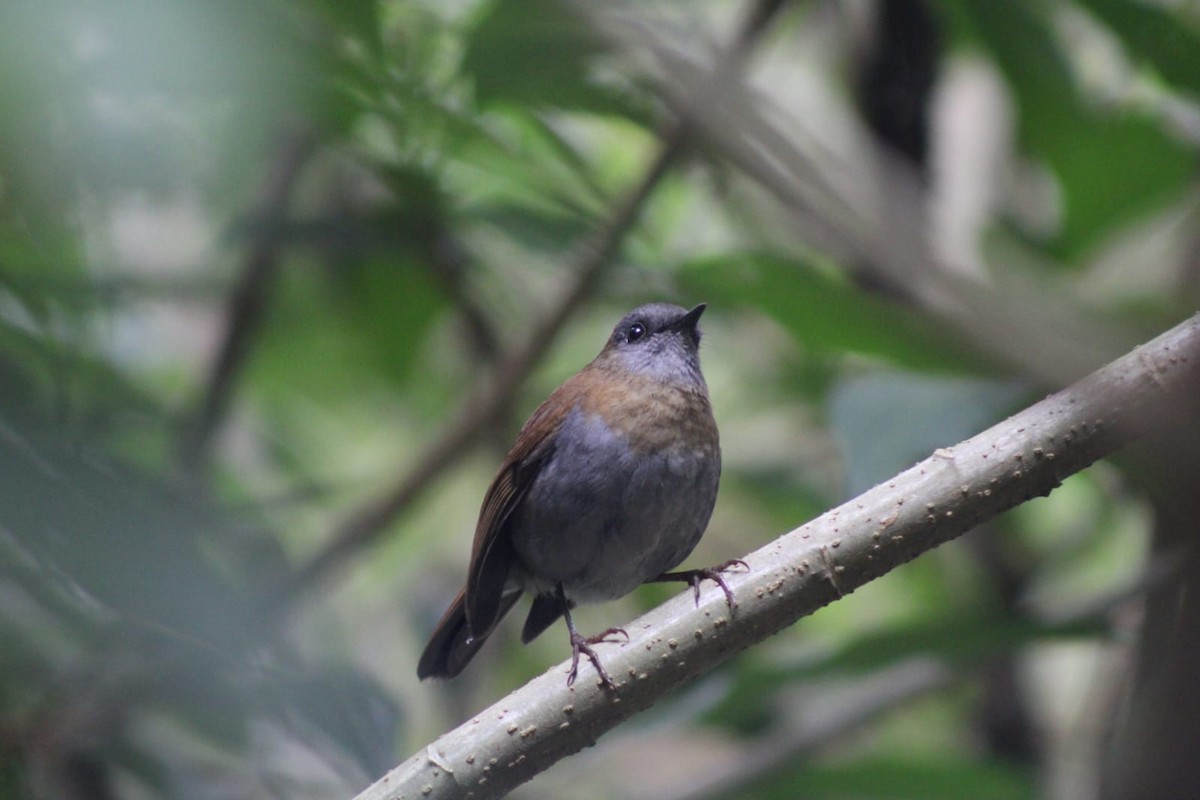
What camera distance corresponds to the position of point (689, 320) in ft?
12.6

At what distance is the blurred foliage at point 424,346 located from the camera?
A: 2420 mm

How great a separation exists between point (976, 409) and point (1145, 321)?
1.11 metres

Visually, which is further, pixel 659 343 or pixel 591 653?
pixel 659 343

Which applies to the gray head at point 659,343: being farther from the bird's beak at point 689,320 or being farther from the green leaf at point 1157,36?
the green leaf at point 1157,36

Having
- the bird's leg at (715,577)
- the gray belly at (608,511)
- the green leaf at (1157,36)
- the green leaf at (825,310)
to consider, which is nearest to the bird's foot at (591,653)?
the bird's leg at (715,577)

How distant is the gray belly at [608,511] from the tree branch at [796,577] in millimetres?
926

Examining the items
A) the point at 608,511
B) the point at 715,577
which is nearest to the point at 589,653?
the point at 715,577

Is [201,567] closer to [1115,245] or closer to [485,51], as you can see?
[485,51]

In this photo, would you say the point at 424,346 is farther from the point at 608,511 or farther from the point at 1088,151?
the point at 1088,151

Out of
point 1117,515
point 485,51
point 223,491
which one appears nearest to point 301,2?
point 485,51

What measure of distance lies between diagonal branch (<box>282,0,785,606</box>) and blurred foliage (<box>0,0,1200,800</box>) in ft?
0.30

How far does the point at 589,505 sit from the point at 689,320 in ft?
3.01

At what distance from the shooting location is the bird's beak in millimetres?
3751

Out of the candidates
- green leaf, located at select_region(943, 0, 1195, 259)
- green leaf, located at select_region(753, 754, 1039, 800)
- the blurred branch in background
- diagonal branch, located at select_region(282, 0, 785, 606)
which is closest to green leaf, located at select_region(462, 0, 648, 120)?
the blurred branch in background
